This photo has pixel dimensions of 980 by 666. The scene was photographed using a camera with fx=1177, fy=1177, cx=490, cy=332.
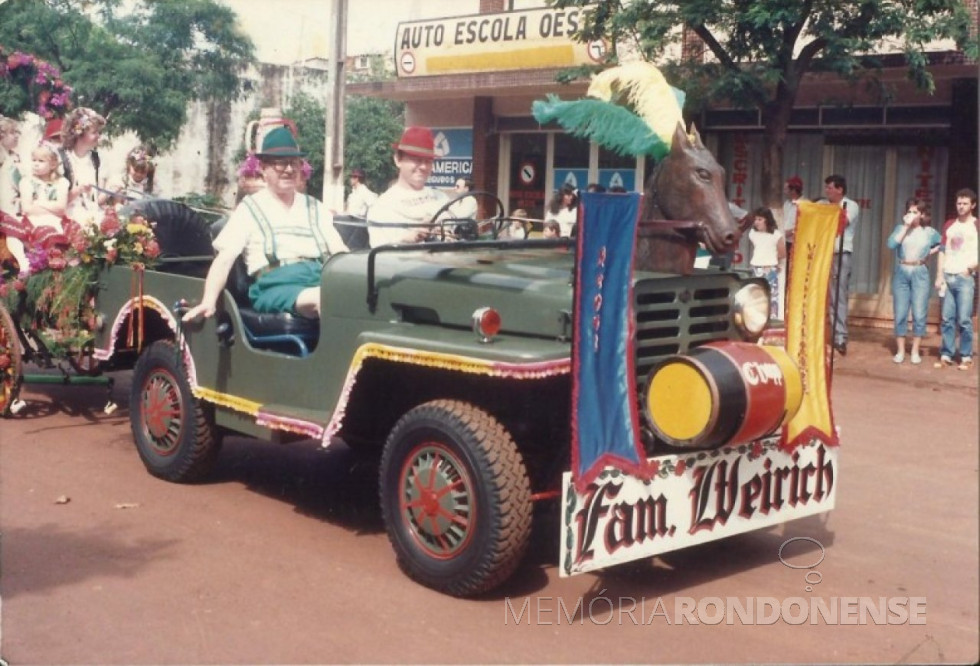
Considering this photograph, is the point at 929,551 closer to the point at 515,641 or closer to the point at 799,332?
the point at 799,332

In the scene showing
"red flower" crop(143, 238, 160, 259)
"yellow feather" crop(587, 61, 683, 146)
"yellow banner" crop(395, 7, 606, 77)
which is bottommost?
"red flower" crop(143, 238, 160, 259)

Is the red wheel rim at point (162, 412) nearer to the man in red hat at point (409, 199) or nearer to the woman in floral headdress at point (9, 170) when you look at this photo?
the man in red hat at point (409, 199)

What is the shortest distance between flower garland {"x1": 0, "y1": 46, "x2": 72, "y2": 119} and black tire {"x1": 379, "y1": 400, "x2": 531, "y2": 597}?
7366 millimetres

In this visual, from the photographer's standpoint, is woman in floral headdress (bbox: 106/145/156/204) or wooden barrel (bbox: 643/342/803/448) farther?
woman in floral headdress (bbox: 106/145/156/204)

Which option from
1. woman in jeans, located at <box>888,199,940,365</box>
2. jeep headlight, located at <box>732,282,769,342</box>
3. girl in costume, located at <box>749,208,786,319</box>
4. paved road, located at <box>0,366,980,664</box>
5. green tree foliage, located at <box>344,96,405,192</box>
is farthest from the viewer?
green tree foliage, located at <box>344,96,405,192</box>

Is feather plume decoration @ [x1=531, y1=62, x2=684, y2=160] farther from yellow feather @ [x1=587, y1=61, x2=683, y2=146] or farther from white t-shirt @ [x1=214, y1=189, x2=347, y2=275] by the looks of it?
white t-shirt @ [x1=214, y1=189, x2=347, y2=275]

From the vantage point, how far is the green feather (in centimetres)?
550

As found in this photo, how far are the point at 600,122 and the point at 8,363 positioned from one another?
16.0 feet

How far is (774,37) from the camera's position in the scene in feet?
41.4

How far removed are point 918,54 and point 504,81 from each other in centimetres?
744

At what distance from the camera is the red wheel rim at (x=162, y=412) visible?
6859 millimetres

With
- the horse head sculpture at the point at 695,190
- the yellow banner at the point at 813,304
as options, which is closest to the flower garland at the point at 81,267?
the horse head sculpture at the point at 695,190

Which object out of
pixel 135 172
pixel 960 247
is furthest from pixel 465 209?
pixel 960 247

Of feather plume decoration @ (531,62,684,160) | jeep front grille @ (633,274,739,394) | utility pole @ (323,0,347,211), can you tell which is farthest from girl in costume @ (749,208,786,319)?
jeep front grille @ (633,274,739,394)
